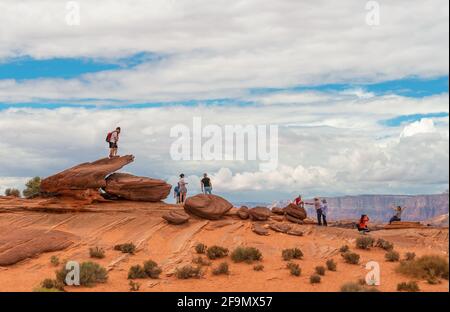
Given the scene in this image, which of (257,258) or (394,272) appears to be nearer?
(394,272)

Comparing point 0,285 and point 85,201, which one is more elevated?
point 85,201

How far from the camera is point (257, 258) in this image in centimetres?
3098

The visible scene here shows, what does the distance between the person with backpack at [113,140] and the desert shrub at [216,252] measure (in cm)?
1217

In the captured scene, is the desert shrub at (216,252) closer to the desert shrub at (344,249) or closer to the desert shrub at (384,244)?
the desert shrub at (344,249)

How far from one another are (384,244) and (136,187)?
1655 cm

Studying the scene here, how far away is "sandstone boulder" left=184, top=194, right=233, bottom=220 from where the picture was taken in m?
36.8

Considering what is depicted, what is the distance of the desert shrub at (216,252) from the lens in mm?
31484

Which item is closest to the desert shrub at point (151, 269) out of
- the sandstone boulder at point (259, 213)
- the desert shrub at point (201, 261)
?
the desert shrub at point (201, 261)
